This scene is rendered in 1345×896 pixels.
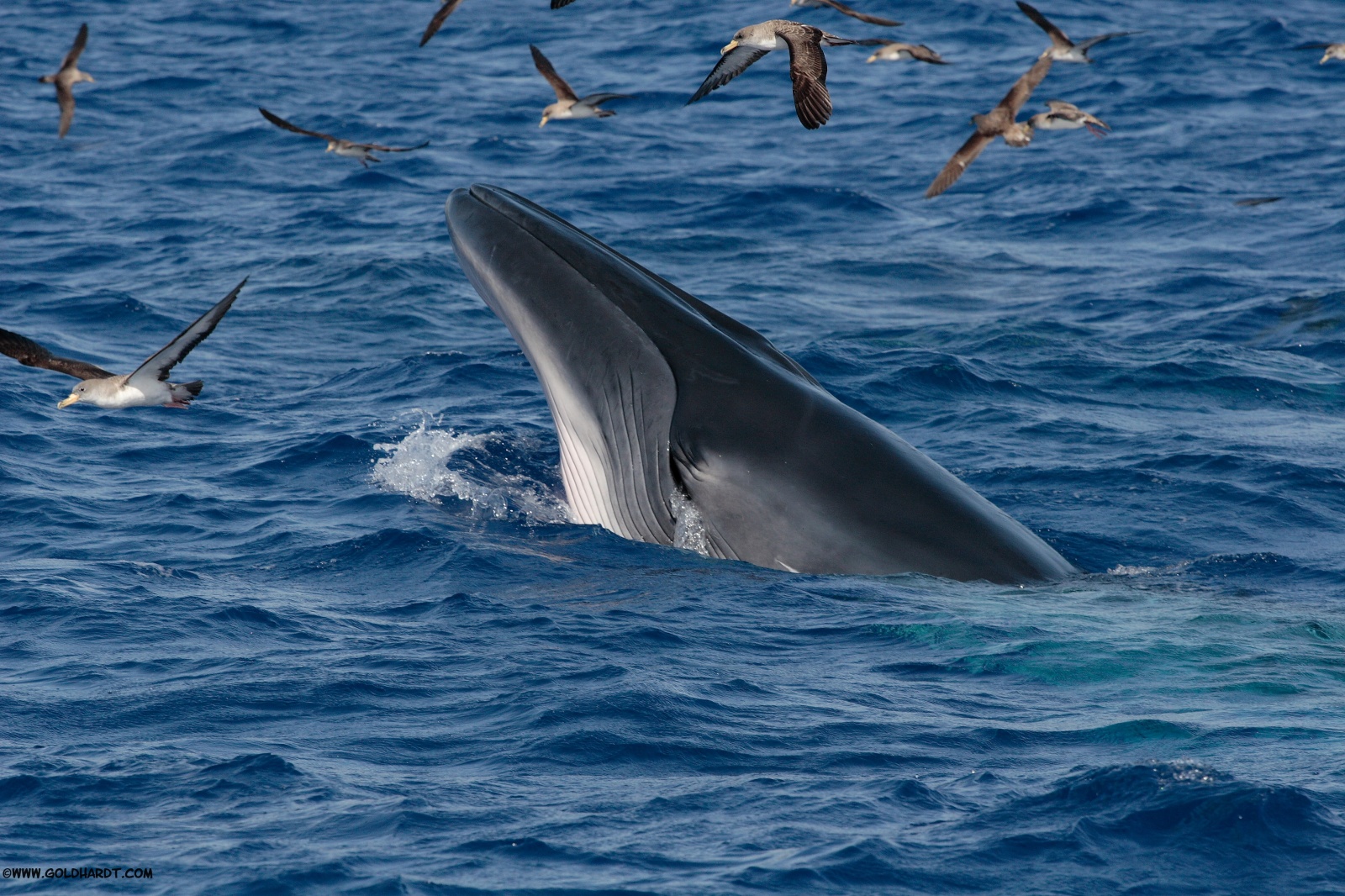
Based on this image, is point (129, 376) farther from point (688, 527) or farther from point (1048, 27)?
point (1048, 27)

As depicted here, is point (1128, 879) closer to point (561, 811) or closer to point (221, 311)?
point (561, 811)

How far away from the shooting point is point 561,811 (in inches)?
330

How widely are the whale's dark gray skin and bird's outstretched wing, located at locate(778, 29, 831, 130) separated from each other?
2.42 metres

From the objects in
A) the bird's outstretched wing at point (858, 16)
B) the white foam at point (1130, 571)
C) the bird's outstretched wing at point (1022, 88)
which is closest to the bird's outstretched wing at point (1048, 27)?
the bird's outstretched wing at point (1022, 88)

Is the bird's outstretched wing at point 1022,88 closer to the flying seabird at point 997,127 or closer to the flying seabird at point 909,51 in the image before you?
the flying seabird at point 997,127

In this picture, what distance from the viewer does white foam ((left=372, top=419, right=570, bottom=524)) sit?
1418cm

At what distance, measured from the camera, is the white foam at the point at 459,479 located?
46.5ft

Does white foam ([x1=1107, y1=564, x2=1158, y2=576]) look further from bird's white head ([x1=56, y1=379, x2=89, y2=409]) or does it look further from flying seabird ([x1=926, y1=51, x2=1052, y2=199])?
flying seabird ([x1=926, y1=51, x2=1052, y2=199])

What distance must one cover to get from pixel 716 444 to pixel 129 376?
17.9ft

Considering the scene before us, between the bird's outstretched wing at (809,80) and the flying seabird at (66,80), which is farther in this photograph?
the flying seabird at (66,80)

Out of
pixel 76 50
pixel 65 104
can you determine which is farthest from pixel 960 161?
pixel 65 104

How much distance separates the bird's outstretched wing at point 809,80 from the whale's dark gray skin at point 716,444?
2422 mm

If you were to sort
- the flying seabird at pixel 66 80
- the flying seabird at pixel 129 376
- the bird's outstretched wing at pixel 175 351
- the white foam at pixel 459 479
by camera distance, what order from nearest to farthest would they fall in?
the bird's outstretched wing at pixel 175 351 → the flying seabird at pixel 129 376 → the white foam at pixel 459 479 → the flying seabird at pixel 66 80

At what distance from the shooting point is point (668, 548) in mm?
11734
